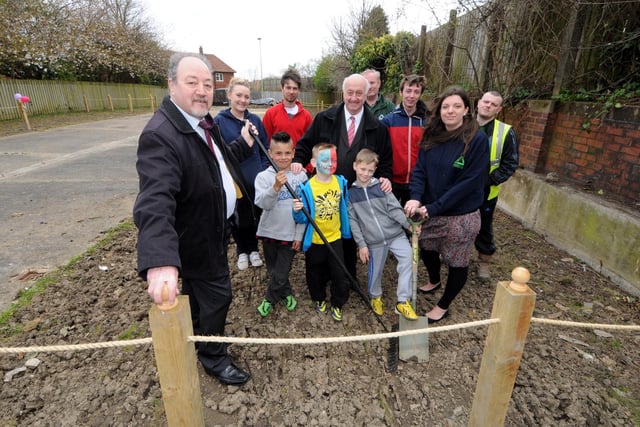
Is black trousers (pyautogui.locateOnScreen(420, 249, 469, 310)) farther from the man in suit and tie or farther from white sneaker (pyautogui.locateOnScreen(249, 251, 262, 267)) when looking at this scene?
white sneaker (pyautogui.locateOnScreen(249, 251, 262, 267))

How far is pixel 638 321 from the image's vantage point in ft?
10.4

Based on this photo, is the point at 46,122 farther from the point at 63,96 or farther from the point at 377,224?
the point at 377,224

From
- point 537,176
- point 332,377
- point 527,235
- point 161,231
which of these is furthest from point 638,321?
point 161,231

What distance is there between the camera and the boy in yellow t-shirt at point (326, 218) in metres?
2.86

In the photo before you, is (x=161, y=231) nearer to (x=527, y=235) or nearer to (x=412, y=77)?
(x=412, y=77)

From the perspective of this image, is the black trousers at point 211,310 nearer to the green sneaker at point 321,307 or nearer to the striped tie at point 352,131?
the green sneaker at point 321,307

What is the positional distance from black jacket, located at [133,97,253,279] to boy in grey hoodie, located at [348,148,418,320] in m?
1.08

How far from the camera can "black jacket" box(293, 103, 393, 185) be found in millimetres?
3188

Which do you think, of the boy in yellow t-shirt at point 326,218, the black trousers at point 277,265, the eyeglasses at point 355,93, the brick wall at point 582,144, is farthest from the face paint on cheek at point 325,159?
the brick wall at point 582,144

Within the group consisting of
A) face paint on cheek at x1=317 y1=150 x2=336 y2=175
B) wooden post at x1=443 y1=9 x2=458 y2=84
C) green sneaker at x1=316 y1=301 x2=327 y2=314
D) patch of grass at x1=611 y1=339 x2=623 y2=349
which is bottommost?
patch of grass at x1=611 y1=339 x2=623 y2=349

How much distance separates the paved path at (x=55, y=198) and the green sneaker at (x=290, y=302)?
1954 millimetres

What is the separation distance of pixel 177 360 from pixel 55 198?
584cm

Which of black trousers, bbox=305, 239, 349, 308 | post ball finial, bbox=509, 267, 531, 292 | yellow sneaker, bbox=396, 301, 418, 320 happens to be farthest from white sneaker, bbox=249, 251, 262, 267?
post ball finial, bbox=509, 267, 531, 292

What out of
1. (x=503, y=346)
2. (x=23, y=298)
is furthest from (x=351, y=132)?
(x=23, y=298)
